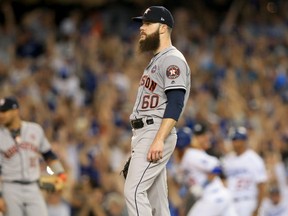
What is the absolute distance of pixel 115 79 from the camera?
1583 centimetres

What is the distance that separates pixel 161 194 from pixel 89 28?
433 inches

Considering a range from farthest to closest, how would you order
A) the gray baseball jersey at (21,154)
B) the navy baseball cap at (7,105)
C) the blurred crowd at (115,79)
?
the blurred crowd at (115,79) < the gray baseball jersey at (21,154) < the navy baseball cap at (7,105)

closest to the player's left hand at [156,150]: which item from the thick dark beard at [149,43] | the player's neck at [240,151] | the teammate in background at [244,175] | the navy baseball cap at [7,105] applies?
the thick dark beard at [149,43]

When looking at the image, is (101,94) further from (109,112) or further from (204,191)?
(204,191)

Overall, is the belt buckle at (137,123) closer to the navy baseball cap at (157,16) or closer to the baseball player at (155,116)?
the baseball player at (155,116)

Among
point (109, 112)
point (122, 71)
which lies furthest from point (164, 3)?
point (109, 112)

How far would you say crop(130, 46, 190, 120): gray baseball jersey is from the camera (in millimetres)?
6664

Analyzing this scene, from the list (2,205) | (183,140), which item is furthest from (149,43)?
(183,140)

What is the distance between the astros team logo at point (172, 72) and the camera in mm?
6652

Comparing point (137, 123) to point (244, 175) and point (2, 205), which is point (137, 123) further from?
point (244, 175)

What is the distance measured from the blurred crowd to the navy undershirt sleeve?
13.7 ft

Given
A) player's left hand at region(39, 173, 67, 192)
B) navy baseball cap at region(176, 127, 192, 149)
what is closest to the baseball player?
player's left hand at region(39, 173, 67, 192)

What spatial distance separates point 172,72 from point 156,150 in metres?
0.62

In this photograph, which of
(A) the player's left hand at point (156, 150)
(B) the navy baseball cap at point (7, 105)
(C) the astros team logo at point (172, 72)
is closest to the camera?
(A) the player's left hand at point (156, 150)
